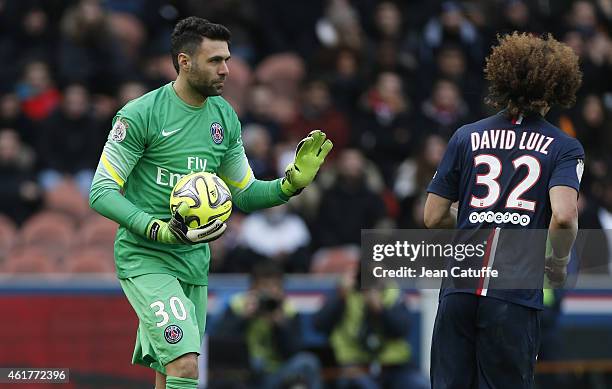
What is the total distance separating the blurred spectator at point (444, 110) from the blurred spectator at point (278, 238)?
7.64 feet

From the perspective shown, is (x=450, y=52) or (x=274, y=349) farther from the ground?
(x=450, y=52)

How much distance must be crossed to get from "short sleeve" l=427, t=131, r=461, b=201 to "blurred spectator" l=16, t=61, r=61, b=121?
28.3 ft

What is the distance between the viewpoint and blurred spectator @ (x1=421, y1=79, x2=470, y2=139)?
595 inches

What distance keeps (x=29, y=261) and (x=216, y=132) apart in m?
6.03

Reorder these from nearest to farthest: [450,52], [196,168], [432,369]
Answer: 1. [432,369]
2. [196,168]
3. [450,52]

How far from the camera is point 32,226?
13.5 m

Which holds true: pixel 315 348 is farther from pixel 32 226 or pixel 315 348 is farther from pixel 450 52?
pixel 450 52

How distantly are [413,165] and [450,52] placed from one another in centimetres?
220

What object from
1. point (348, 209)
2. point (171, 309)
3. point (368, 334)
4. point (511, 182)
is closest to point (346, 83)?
point (348, 209)

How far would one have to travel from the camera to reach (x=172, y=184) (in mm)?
7488

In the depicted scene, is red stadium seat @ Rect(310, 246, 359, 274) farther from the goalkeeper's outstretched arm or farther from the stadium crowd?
the goalkeeper's outstretched arm

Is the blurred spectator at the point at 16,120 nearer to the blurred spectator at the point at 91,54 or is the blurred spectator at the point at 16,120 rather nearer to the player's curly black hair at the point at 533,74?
the blurred spectator at the point at 91,54

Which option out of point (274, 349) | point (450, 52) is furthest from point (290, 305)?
point (450, 52)

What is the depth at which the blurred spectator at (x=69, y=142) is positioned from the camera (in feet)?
46.9
